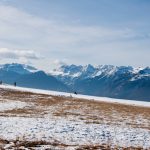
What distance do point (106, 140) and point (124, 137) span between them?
2.29m

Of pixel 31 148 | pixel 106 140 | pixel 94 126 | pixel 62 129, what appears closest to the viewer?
pixel 31 148

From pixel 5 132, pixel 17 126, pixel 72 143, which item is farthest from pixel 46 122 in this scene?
pixel 72 143

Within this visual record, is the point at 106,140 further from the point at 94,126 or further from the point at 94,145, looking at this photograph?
the point at 94,126

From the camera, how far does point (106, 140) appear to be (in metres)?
31.7

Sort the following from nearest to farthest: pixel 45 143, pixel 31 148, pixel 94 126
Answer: pixel 31 148 < pixel 45 143 < pixel 94 126

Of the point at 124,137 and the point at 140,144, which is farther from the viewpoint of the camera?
the point at 124,137

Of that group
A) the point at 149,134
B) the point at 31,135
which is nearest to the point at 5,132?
the point at 31,135

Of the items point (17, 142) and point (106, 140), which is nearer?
point (17, 142)

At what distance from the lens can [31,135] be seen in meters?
31.8

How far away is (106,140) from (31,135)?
21.5ft

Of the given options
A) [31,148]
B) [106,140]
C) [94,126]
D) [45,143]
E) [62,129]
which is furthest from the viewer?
[94,126]

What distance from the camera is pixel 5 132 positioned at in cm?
3250

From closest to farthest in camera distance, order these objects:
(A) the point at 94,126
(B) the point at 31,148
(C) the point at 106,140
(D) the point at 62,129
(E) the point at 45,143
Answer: (B) the point at 31,148
(E) the point at 45,143
(C) the point at 106,140
(D) the point at 62,129
(A) the point at 94,126

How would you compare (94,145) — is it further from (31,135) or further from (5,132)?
(5,132)
